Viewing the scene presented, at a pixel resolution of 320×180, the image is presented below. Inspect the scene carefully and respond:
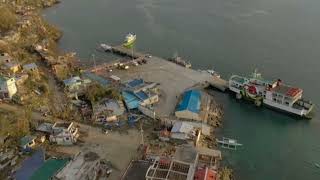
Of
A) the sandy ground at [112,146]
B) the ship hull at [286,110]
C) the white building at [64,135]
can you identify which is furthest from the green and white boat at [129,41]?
the white building at [64,135]

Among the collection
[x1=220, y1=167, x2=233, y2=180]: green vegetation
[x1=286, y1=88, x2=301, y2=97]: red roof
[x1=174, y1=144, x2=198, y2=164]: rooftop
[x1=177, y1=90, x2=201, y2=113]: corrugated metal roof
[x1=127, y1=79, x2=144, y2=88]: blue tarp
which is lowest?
[x1=220, y1=167, x2=233, y2=180]: green vegetation

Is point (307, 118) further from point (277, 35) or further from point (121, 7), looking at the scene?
point (121, 7)

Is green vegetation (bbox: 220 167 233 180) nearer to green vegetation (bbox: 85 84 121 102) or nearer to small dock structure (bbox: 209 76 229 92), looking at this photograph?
green vegetation (bbox: 85 84 121 102)

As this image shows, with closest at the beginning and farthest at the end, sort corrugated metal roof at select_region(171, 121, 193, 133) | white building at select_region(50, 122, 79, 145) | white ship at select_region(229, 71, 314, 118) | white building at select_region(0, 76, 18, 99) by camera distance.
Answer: white building at select_region(50, 122, 79, 145) → corrugated metal roof at select_region(171, 121, 193, 133) → white building at select_region(0, 76, 18, 99) → white ship at select_region(229, 71, 314, 118)

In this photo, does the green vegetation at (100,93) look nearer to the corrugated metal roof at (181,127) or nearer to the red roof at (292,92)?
the corrugated metal roof at (181,127)

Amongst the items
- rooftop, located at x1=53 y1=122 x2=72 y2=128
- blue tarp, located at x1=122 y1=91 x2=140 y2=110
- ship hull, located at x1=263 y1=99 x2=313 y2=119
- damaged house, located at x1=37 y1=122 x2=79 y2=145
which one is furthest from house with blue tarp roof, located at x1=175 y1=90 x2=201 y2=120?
rooftop, located at x1=53 y1=122 x2=72 y2=128

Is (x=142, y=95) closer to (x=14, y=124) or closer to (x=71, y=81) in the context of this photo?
(x=71, y=81)

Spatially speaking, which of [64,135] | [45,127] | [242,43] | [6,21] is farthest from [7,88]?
[242,43]
